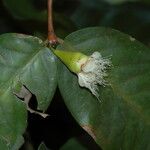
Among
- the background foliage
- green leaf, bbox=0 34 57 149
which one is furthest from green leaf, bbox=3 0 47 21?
green leaf, bbox=0 34 57 149

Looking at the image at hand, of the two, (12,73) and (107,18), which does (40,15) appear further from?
(107,18)

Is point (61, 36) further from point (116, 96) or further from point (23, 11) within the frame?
point (116, 96)

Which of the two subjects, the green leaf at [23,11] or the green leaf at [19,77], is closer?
the green leaf at [19,77]

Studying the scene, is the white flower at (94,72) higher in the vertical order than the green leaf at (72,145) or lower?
higher

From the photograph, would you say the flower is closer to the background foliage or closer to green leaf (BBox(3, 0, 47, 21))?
the background foliage

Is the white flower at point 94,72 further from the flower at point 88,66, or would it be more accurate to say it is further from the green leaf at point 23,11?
the green leaf at point 23,11

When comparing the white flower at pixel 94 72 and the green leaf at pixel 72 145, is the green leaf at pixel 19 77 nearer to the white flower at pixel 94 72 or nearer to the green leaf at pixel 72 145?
the white flower at pixel 94 72

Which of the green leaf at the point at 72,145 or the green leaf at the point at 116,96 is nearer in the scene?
the green leaf at the point at 116,96

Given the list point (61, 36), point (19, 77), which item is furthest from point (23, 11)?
point (19, 77)

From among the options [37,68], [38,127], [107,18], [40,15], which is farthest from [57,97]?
[107,18]

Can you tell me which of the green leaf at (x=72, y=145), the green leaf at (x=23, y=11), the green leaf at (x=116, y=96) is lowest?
the green leaf at (x=72, y=145)

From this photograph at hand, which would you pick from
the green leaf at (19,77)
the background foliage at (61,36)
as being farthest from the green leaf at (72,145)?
the green leaf at (19,77)
